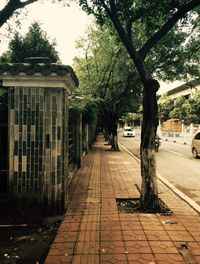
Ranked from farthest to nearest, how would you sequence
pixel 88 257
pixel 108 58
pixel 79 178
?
pixel 108 58, pixel 79 178, pixel 88 257

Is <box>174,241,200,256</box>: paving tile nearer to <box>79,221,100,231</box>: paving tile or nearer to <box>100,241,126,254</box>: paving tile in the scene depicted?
<box>100,241,126,254</box>: paving tile

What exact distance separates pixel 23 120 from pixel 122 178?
5647 mm

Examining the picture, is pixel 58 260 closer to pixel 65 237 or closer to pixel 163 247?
pixel 65 237

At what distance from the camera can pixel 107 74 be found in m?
25.1

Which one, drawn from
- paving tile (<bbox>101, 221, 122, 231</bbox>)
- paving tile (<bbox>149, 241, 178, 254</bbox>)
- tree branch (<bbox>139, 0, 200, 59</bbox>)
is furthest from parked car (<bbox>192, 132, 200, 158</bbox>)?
paving tile (<bbox>149, 241, 178, 254</bbox>)

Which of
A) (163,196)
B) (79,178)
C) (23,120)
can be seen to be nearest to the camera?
(23,120)

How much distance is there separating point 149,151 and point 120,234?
232 cm

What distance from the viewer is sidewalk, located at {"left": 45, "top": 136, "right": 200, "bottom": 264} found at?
4.80m

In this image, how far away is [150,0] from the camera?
25.7ft

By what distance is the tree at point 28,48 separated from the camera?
53.5ft

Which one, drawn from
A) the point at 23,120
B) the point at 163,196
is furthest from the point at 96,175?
the point at 23,120

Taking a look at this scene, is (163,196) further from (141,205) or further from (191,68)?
(191,68)

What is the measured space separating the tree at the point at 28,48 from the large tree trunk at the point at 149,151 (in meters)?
9.95

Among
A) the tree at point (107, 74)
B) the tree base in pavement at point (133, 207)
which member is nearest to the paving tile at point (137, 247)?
the tree base in pavement at point (133, 207)
